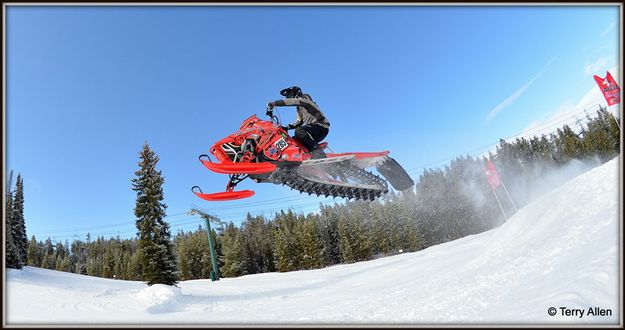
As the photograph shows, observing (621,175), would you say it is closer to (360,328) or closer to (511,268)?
(511,268)

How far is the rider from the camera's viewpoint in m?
9.91

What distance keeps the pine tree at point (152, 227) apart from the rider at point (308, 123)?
16.0 metres

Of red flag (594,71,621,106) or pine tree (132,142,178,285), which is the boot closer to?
pine tree (132,142,178,285)

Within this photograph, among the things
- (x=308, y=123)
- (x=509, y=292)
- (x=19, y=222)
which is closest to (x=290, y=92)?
(x=308, y=123)

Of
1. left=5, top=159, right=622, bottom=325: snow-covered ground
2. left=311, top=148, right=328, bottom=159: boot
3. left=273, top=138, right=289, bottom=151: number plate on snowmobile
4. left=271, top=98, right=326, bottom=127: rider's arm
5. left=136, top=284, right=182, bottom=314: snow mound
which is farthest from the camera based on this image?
left=136, top=284, right=182, bottom=314: snow mound

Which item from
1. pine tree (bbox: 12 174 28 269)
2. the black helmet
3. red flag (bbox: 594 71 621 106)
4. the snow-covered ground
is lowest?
the snow-covered ground

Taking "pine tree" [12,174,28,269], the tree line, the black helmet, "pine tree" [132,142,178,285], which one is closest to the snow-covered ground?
the black helmet

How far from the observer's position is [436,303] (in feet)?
23.8

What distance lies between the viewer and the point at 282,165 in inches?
389

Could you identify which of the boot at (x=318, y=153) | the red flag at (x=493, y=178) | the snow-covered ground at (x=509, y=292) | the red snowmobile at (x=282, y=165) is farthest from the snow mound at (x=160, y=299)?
the red flag at (x=493, y=178)

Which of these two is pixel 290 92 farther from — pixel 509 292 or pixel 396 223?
pixel 396 223

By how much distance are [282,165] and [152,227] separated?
54.8 feet

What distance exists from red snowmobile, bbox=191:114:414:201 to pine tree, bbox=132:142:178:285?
14470 mm

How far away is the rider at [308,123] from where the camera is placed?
991cm
